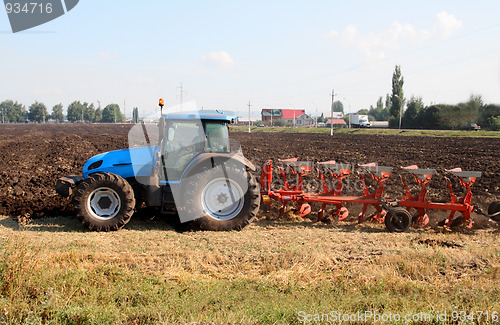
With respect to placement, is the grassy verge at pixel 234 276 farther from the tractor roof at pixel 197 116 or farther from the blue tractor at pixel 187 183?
the tractor roof at pixel 197 116

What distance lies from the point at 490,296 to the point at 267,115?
399 ft

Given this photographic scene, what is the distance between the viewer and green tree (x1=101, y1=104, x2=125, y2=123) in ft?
429

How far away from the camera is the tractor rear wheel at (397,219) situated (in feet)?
25.6

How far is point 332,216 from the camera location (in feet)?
28.1

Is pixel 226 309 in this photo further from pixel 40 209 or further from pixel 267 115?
pixel 267 115

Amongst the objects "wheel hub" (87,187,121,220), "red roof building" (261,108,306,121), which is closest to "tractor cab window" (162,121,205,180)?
"wheel hub" (87,187,121,220)

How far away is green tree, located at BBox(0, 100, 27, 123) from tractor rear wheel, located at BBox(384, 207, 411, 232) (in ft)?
487

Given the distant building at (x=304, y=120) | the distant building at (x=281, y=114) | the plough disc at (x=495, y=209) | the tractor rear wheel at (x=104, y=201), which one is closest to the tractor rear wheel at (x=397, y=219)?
the plough disc at (x=495, y=209)

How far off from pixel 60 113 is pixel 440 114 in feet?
418

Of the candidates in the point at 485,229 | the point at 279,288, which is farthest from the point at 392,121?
the point at 279,288

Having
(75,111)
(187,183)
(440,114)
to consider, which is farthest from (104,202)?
(75,111)

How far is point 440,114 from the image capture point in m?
49.2

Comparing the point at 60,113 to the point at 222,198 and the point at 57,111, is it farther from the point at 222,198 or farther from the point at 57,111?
the point at 222,198

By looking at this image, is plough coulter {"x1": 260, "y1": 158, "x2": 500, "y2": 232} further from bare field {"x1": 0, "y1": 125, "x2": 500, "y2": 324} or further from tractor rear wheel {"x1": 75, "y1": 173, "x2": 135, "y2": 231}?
tractor rear wheel {"x1": 75, "y1": 173, "x2": 135, "y2": 231}
